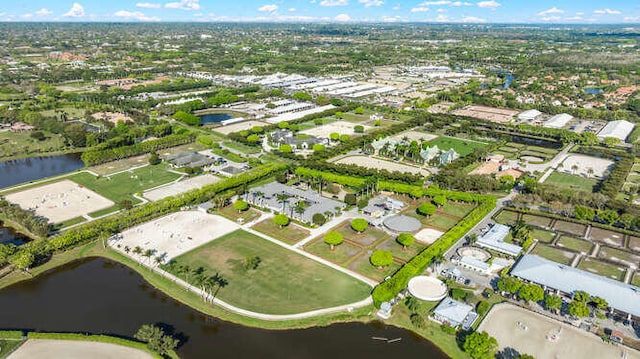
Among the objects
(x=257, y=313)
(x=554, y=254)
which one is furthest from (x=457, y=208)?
(x=257, y=313)

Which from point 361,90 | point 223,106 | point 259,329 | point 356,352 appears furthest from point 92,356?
point 361,90

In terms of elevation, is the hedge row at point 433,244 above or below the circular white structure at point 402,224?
above

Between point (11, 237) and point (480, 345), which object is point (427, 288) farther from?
point (11, 237)

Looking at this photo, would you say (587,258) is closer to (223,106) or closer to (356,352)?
(356,352)

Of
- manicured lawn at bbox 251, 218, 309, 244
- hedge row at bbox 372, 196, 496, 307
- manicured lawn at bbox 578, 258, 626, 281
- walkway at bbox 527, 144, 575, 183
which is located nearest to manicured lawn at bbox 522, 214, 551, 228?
hedge row at bbox 372, 196, 496, 307

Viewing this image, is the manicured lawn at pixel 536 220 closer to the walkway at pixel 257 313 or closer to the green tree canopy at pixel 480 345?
the walkway at pixel 257 313

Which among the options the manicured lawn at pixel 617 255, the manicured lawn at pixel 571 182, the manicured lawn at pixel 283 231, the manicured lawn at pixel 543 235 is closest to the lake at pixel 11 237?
the manicured lawn at pixel 283 231
